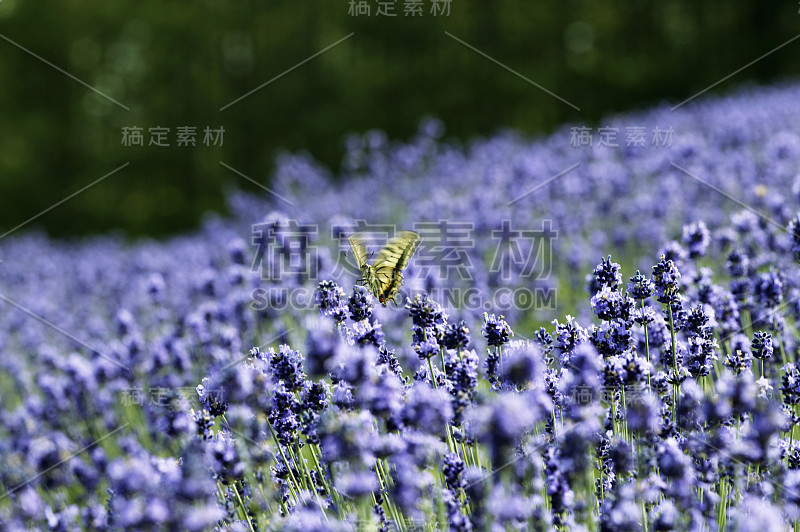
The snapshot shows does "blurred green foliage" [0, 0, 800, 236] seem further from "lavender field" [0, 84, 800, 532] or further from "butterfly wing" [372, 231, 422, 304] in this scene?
"butterfly wing" [372, 231, 422, 304]

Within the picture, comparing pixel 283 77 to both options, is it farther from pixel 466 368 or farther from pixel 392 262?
pixel 466 368

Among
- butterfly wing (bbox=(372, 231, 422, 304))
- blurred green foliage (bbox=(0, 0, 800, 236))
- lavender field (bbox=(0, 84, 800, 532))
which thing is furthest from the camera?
blurred green foliage (bbox=(0, 0, 800, 236))

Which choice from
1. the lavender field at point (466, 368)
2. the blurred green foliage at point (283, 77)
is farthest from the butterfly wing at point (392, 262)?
the blurred green foliage at point (283, 77)

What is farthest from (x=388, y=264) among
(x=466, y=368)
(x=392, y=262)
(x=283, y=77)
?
(x=283, y=77)

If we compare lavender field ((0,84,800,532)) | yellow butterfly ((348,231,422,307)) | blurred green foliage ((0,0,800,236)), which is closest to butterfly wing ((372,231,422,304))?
yellow butterfly ((348,231,422,307))

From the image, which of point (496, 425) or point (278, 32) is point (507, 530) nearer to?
point (496, 425)

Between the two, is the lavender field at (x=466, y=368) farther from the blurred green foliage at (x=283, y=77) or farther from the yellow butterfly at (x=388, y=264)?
the blurred green foliage at (x=283, y=77)
